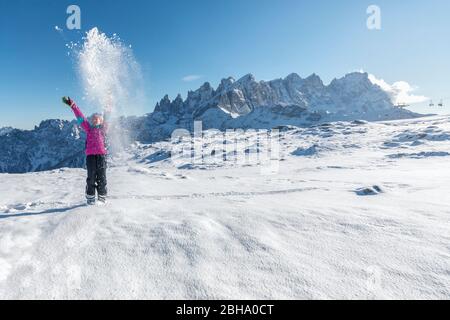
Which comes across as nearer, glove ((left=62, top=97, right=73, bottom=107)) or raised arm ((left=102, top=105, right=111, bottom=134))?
glove ((left=62, top=97, right=73, bottom=107))

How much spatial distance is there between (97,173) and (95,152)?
1.47 feet

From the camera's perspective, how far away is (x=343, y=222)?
4270 millimetres

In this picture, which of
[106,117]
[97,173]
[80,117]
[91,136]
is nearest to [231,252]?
[97,173]

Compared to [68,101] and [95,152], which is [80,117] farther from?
[95,152]

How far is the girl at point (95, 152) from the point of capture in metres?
6.48

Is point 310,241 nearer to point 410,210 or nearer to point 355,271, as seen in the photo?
point 355,271

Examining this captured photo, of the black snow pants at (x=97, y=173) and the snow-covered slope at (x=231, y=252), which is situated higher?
the black snow pants at (x=97, y=173)

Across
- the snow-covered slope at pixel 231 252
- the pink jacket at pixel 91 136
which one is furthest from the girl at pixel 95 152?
the snow-covered slope at pixel 231 252

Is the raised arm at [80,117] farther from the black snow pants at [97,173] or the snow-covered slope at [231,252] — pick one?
the snow-covered slope at [231,252]

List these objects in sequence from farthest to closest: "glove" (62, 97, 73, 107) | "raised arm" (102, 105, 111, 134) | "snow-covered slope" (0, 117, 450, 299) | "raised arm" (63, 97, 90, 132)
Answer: "raised arm" (102, 105, 111, 134) < "raised arm" (63, 97, 90, 132) < "glove" (62, 97, 73, 107) < "snow-covered slope" (0, 117, 450, 299)

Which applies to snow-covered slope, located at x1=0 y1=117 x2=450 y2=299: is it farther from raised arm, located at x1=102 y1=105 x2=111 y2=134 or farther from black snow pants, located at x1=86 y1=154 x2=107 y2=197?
raised arm, located at x1=102 y1=105 x2=111 y2=134

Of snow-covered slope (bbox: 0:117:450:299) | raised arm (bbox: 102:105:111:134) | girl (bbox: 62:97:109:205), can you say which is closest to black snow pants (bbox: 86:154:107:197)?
girl (bbox: 62:97:109:205)

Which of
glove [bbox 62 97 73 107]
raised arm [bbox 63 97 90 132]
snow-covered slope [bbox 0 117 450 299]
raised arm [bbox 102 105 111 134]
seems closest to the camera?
snow-covered slope [bbox 0 117 450 299]

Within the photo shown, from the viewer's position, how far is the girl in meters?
6.48
